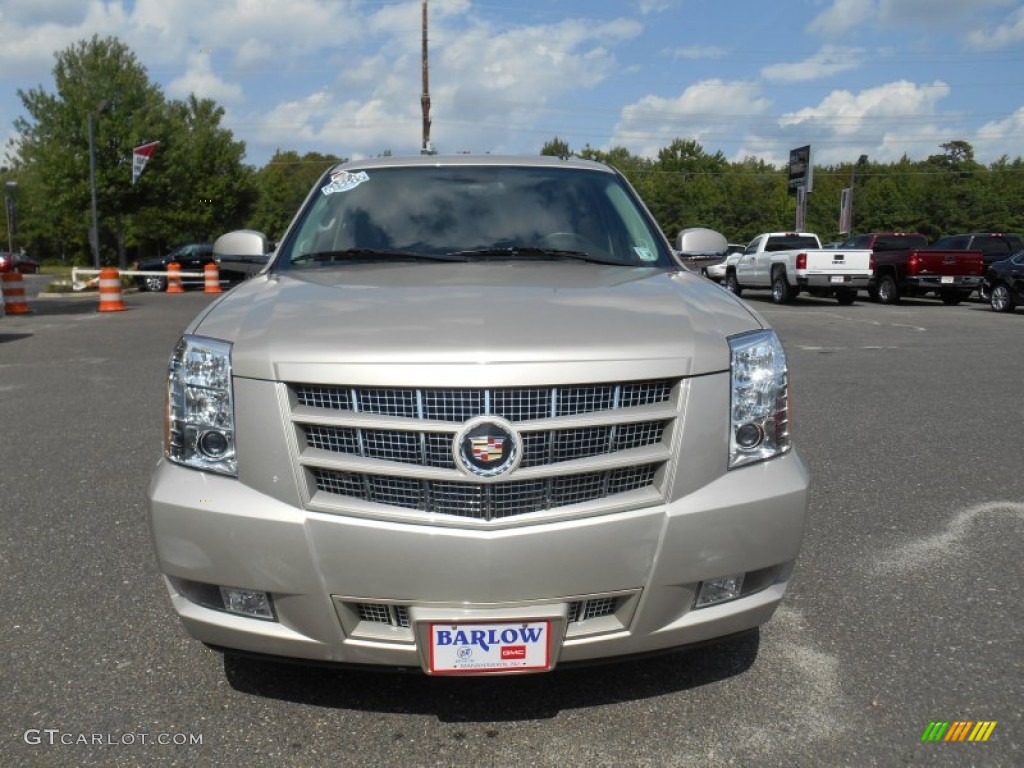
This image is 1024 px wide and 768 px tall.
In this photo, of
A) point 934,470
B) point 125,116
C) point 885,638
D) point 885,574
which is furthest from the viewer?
point 125,116

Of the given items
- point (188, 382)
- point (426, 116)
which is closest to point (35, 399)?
point (188, 382)

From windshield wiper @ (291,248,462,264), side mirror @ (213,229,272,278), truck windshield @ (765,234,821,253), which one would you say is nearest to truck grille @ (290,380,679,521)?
windshield wiper @ (291,248,462,264)

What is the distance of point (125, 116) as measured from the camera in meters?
41.2

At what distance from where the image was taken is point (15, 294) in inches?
734

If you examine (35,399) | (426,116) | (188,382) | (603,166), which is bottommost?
(35,399)

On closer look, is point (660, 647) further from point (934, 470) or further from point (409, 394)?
point (934, 470)

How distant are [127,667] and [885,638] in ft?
8.89

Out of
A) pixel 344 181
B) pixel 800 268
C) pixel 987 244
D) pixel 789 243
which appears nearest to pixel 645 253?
pixel 344 181

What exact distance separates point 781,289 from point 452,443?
23.0m

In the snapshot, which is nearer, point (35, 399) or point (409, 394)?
point (409, 394)

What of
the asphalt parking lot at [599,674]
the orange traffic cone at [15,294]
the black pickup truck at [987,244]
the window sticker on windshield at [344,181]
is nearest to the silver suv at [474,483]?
the asphalt parking lot at [599,674]

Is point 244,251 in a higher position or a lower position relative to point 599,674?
higher

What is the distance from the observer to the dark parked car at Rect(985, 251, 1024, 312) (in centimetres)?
1997

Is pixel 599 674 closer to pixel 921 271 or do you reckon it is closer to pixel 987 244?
pixel 921 271
